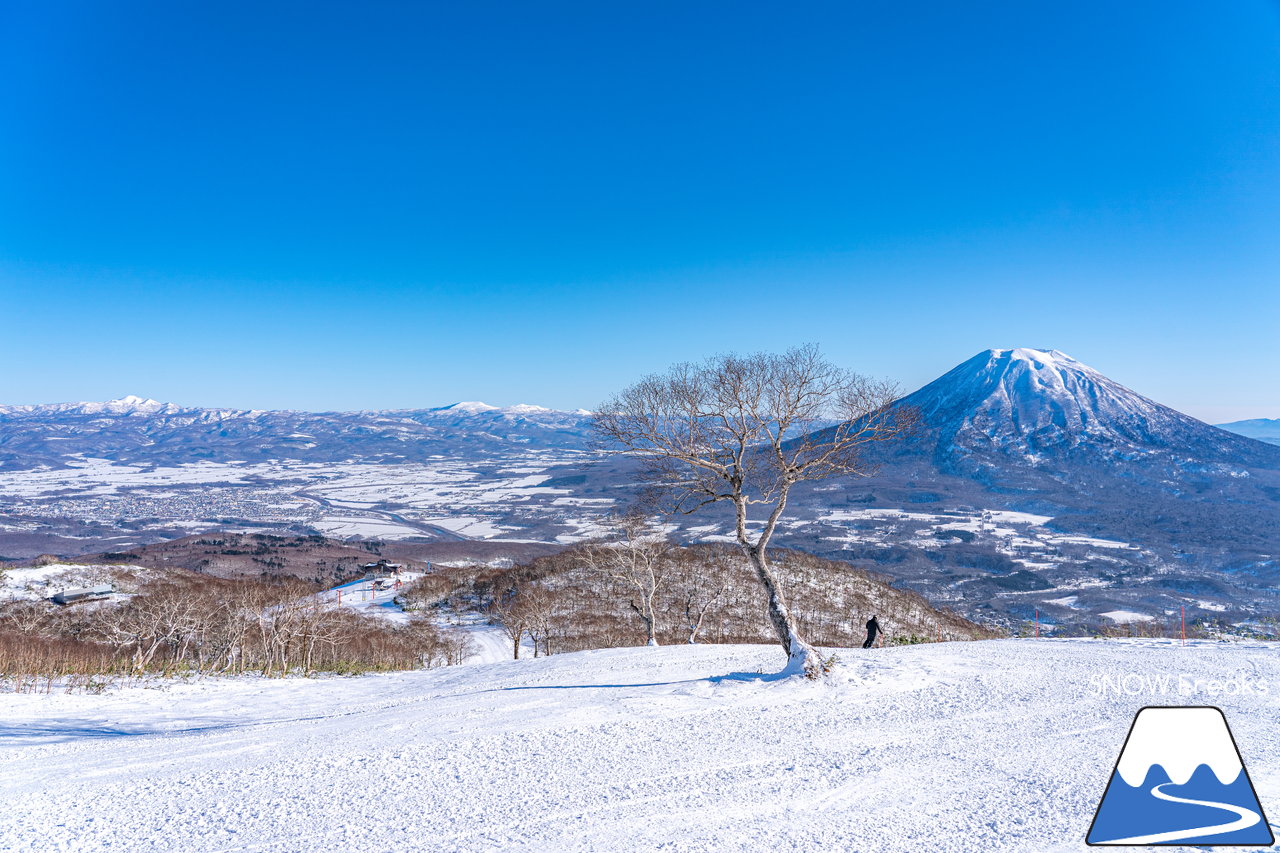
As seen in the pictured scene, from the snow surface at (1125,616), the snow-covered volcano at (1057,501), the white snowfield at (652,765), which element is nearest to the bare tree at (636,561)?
the snow-covered volcano at (1057,501)

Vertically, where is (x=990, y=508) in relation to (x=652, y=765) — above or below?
below

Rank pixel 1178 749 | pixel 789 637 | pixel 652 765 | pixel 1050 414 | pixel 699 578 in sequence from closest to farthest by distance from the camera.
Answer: pixel 1178 749, pixel 652 765, pixel 789 637, pixel 699 578, pixel 1050 414

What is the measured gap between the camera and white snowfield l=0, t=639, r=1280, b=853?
5051 millimetres

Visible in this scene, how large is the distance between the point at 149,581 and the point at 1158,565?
80.7 m

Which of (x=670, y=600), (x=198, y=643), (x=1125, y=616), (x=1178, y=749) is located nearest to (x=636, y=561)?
(x=670, y=600)

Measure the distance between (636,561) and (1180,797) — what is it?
88.1 feet

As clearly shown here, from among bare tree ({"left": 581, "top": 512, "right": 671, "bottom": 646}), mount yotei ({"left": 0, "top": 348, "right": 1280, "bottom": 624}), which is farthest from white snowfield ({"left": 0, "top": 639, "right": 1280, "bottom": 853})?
mount yotei ({"left": 0, "top": 348, "right": 1280, "bottom": 624})

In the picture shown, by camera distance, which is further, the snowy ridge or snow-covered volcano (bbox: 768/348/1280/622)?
snow-covered volcano (bbox: 768/348/1280/622)

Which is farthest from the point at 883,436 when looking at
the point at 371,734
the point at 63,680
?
the point at 63,680

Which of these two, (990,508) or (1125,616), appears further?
(990,508)

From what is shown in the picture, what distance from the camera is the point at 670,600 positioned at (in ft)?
121

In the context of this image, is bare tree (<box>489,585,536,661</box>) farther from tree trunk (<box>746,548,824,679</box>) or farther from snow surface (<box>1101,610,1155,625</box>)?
snow surface (<box>1101,610,1155,625</box>)

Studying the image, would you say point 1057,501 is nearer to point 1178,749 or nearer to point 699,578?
point 699,578

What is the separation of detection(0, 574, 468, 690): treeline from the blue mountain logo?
19831 millimetres
